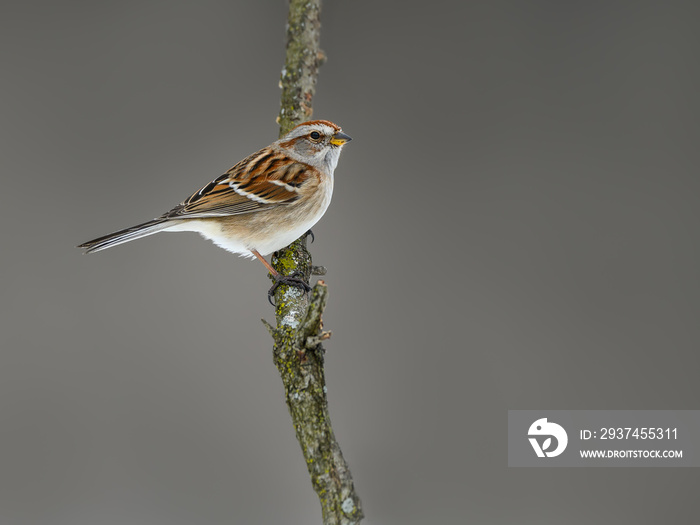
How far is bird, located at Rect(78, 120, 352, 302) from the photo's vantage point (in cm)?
182

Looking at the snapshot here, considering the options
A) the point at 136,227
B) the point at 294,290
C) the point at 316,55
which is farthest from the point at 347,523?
the point at 316,55

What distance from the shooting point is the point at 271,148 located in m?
2.01

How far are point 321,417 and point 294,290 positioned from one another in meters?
0.49

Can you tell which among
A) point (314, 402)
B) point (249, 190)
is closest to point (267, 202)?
point (249, 190)

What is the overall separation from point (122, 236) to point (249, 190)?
437 mm

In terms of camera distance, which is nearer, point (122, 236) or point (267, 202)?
point (122, 236)

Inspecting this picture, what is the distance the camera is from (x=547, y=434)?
226 cm

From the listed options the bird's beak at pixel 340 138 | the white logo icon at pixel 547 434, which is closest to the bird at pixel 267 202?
the bird's beak at pixel 340 138

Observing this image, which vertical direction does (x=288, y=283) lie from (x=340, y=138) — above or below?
below

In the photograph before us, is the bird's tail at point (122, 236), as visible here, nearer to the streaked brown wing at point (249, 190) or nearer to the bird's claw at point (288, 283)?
the streaked brown wing at point (249, 190)

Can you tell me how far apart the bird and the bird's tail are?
65mm

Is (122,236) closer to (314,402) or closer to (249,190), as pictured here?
(249,190)

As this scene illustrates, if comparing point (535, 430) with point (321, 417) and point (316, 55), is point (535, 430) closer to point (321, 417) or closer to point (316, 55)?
point (321, 417)

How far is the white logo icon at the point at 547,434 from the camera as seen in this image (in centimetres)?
221
